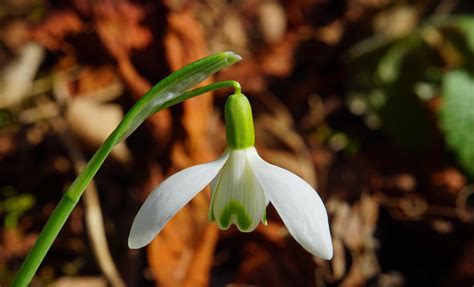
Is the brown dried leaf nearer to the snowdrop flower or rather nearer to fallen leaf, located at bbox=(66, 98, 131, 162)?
fallen leaf, located at bbox=(66, 98, 131, 162)

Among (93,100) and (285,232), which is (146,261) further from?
(93,100)

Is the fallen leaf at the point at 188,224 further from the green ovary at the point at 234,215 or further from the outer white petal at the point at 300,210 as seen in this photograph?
the outer white petal at the point at 300,210

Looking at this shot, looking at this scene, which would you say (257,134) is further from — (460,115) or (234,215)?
(234,215)

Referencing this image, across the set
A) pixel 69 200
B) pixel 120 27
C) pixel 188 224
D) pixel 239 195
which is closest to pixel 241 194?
pixel 239 195

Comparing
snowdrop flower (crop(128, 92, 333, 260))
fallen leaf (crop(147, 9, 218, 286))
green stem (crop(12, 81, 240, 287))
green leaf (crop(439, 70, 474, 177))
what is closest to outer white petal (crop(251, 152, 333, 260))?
snowdrop flower (crop(128, 92, 333, 260))

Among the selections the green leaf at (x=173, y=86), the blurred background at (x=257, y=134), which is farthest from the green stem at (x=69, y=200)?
the blurred background at (x=257, y=134)
